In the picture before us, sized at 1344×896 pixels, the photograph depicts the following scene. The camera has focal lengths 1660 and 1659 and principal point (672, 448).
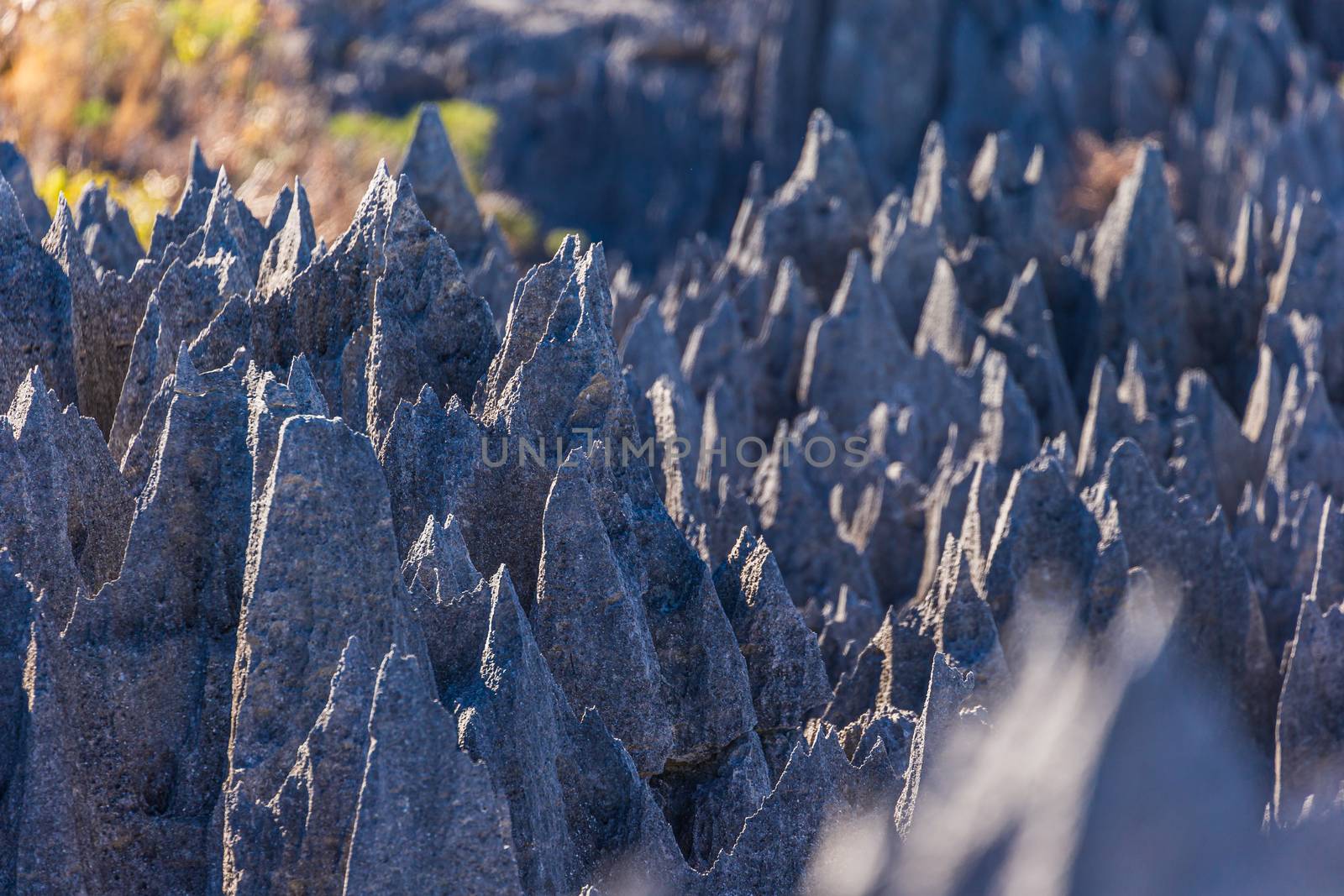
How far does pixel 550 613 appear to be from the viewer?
283 inches

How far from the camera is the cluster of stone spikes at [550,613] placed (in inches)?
216

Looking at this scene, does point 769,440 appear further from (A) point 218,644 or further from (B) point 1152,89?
(B) point 1152,89

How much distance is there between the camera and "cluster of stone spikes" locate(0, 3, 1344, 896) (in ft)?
18.0

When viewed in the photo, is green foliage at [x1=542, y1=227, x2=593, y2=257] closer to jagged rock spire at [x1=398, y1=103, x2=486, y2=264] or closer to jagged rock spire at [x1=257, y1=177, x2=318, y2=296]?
jagged rock spire at [x1=398, y1=103, x2=486, y2=264]

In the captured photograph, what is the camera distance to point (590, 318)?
26.0ft

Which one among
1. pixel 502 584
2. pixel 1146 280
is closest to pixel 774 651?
pixel 502 584

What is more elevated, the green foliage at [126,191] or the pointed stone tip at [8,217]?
the pointed stone tip at [8,217]

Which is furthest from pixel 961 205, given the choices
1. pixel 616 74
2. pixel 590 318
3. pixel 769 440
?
pixel 616 74

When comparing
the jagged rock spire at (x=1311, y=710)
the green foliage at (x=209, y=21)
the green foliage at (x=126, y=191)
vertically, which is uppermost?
the green foliage at (x=209, y=21)

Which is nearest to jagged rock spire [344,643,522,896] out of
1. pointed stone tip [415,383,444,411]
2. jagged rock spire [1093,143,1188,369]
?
pointed stone tip [415,383,444,411]

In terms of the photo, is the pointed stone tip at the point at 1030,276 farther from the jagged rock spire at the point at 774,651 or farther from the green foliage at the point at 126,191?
the jagged rock spire at the point at 774,651

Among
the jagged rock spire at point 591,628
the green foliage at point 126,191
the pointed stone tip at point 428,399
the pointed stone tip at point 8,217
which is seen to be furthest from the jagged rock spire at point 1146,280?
the pointed stone tip at point 8,217

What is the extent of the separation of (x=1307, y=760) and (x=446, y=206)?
27.8 feet

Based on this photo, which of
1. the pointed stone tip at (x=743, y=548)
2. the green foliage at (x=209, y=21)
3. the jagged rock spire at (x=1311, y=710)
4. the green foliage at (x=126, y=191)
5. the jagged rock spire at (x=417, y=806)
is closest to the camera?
the jagged rock spire at (x=417, y=806)
